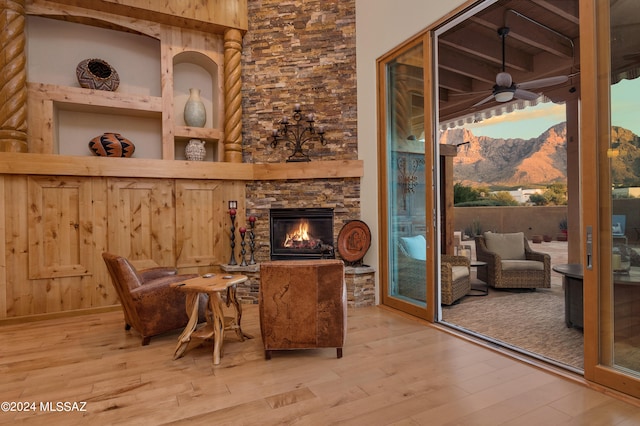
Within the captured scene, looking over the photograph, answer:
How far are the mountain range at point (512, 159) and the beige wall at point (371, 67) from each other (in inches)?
225

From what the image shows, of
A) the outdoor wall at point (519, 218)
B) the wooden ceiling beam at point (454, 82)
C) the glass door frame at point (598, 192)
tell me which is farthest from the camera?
the outdoor wall at point (519, 218)

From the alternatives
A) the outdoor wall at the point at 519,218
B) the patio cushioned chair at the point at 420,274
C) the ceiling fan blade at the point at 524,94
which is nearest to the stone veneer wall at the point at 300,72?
the patio cushioned chair at the point at 420,274

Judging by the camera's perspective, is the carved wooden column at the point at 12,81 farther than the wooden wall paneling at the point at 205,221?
No

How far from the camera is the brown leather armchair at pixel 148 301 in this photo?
324cm

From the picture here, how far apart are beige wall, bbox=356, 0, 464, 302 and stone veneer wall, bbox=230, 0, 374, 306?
0.12 meters

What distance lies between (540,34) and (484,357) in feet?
15.8

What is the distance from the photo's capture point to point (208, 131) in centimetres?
511

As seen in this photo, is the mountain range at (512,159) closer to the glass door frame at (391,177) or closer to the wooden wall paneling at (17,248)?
the glass door frame at (391,177)

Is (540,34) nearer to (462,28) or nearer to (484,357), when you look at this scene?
(462,28)

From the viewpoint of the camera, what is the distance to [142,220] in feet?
15.3

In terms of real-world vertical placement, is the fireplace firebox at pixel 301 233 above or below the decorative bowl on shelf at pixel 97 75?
below

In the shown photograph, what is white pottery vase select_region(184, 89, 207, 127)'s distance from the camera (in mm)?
5086

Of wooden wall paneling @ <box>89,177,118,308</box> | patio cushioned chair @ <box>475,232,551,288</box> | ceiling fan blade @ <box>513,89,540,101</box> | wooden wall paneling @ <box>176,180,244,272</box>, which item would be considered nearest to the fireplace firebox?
wooden wall paneling @ <box>176,180,244,272</box>

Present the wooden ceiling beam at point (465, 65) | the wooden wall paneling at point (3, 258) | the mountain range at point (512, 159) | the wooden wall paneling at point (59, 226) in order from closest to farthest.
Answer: the wooden wall paneling at point (3, 258)
the wooden wall paneling at point (59, 226)
the wooden ceiling beam at point (465, 65)
the mountain range at point (512, 159)
